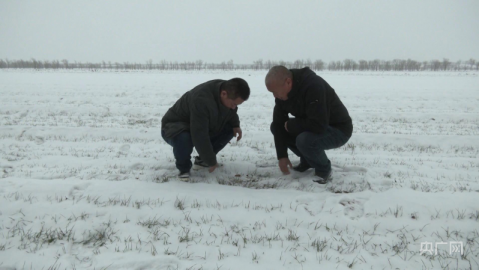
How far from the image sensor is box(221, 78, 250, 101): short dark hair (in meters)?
3.83

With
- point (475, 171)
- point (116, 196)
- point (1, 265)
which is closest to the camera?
point (1, 265)

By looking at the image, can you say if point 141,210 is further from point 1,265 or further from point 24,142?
point 24,142

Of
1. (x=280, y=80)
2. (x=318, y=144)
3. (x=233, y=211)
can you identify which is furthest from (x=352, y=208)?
(x=280, y=80)

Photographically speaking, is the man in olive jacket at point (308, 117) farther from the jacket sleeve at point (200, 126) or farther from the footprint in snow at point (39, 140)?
the footprint in snow at point (39, 140)

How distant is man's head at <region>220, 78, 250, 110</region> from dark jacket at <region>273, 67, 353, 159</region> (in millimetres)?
707

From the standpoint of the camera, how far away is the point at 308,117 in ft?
12.8

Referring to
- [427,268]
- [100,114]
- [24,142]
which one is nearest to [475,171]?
[427,268]

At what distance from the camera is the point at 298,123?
13.3ft

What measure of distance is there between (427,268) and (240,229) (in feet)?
6.01

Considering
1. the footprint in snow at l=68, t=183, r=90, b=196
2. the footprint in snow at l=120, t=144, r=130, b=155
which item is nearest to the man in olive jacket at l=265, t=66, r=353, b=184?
the footprint in snow at l=68, t=183, r=90, b=196

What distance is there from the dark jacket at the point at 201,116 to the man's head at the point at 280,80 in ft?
2.60

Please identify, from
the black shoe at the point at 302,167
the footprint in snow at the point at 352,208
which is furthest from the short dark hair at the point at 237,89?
the footprint in snow at the point at 352,208

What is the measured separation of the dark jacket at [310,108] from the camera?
3.77m

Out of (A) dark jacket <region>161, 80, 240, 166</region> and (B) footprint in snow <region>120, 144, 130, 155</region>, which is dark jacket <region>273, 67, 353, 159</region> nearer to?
(A) dark jacket <region>161, 80, 240, 166</region>
